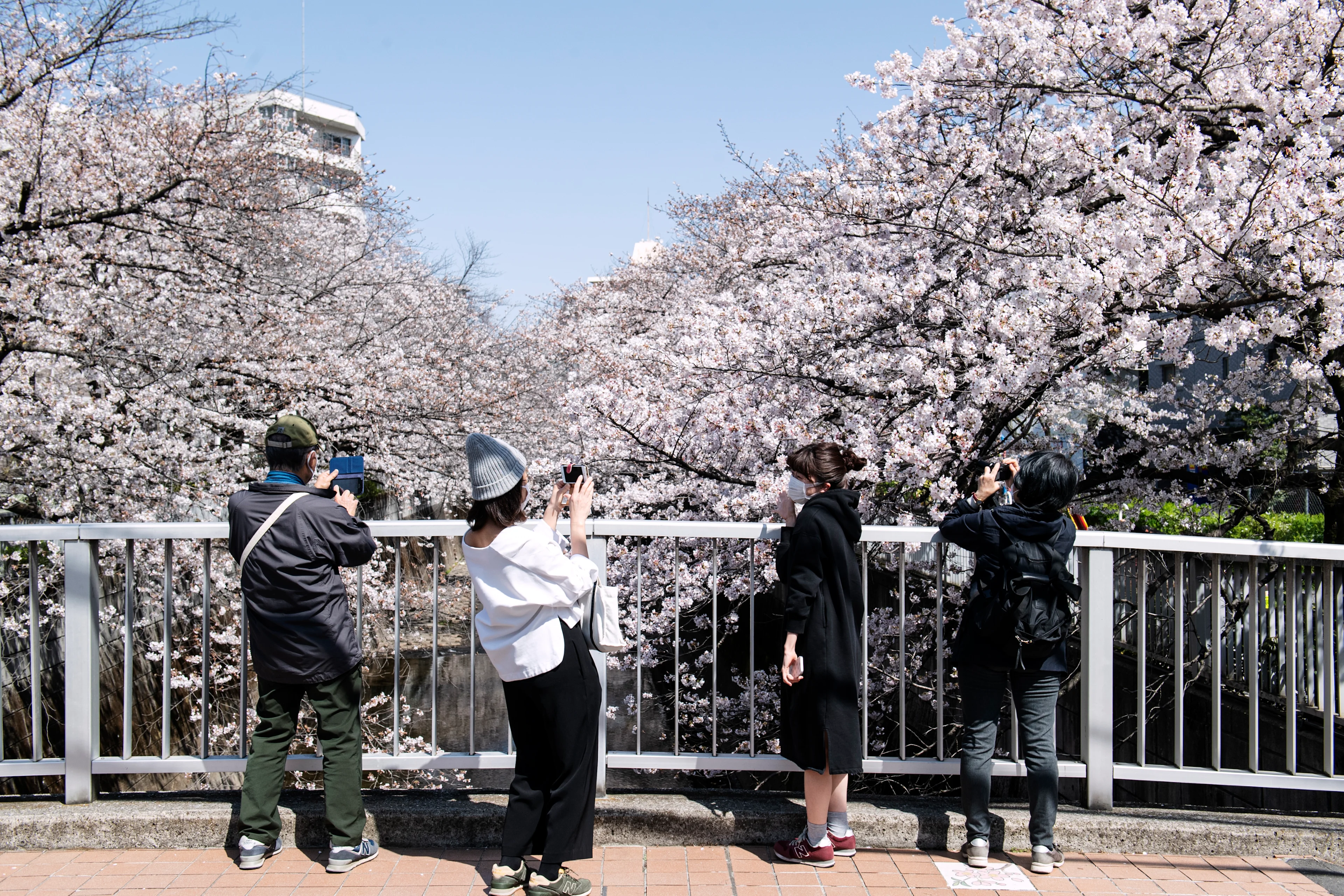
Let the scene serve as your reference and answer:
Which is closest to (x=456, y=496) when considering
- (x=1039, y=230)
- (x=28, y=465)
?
(x=28, y=465)

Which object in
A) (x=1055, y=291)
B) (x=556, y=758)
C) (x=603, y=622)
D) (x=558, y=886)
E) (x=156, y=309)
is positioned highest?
(x=156, y=309)

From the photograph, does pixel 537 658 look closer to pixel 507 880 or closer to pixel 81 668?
pixel 507 880

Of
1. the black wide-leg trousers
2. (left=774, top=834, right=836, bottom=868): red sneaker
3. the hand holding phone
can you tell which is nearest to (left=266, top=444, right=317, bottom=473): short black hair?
the hand holding phone

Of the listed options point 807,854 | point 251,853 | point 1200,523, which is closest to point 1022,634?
point 807,854

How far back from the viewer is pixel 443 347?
1884 centimetres

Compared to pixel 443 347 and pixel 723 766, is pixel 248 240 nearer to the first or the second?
pixel 443 347

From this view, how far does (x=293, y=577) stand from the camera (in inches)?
137

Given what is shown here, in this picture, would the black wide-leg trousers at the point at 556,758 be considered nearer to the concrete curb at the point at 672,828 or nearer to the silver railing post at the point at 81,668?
the concrete curb at the point at 672,828

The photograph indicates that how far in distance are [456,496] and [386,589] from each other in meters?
5.06

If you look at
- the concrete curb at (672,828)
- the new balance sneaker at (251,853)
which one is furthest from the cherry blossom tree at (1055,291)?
the new balance sneaker at (251,853)

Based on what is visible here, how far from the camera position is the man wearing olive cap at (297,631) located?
3494 mm

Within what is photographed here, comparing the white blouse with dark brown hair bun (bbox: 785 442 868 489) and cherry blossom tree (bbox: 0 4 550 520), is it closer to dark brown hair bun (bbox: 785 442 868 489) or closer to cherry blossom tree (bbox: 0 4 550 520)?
dark brown hair bun (bbox: 785 442 868 489)

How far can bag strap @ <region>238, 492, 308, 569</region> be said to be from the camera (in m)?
3.48

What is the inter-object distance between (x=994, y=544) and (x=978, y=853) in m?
1.18
